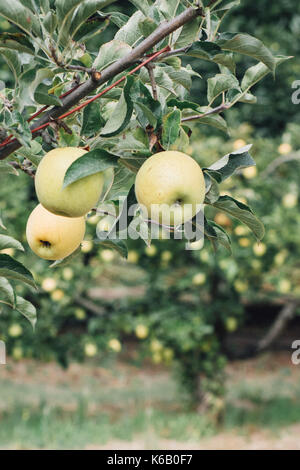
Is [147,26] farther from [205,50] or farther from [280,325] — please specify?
[280,325]

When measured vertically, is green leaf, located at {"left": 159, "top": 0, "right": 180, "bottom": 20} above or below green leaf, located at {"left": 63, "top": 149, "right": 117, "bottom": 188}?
above

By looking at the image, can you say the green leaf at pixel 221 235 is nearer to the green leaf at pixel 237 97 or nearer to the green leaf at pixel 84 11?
the green leaf at pixel 237 97

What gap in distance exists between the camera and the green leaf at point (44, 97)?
2.57 feet

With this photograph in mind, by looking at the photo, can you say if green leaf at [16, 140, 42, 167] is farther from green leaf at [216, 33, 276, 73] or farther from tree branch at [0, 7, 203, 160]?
green leaf at [216, 33, 276, 73]

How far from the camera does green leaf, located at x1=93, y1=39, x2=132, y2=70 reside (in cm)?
82

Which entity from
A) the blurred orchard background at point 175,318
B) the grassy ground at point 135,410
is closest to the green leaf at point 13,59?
the blurred orchard background at point 175,318

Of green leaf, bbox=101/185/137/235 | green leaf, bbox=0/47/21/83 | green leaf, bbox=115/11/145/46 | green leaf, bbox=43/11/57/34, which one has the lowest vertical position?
green leaf, bbox=101/185/137/235

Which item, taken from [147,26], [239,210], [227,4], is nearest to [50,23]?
[147,26]

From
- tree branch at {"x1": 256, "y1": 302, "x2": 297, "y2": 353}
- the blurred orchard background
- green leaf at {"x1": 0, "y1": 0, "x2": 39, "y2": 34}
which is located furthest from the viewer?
tree branch at {"x1": 256, "y1": 302, "x2": 297, "y2": 353}

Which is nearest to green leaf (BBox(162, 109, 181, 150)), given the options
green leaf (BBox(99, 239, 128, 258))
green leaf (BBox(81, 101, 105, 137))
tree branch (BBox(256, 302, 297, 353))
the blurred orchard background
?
green leaf (BBox(81, 101, 105, 137))

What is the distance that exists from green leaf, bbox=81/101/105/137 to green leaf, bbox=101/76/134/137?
0.04 m

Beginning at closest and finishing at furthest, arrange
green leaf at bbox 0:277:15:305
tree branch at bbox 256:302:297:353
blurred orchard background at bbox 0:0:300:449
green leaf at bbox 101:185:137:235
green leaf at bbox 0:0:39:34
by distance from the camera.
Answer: green leaf at bbox 0:0:39:34 < green leaf at bbox 101:185:137:235 < green leaf at bbox 0:277:15:305 < blurred orchard background at bbox 0:0:300:449 < tree branch at bbox 256:302:297:353

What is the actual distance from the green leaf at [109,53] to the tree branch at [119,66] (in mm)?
26

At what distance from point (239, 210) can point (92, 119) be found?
10.7 inches
